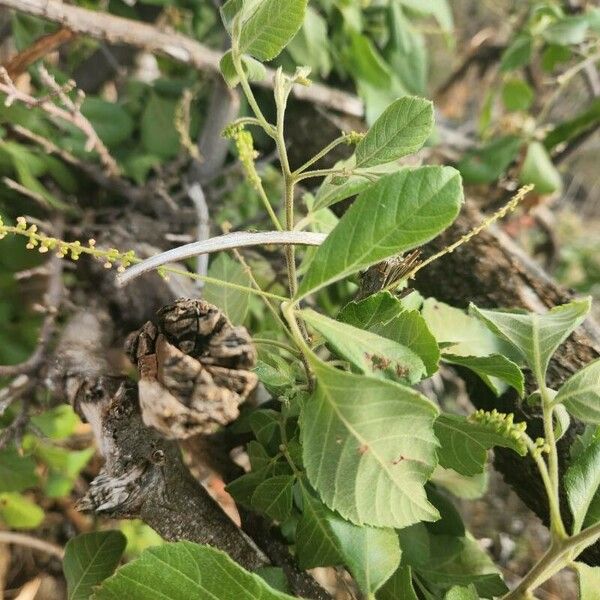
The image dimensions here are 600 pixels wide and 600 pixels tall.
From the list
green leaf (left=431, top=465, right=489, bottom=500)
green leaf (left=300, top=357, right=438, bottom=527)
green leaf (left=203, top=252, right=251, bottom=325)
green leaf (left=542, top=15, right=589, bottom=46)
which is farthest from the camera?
green leaf (left=542, top=15, right=589, bottom=46)

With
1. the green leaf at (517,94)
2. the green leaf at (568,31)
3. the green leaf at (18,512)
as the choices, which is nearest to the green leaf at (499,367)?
the green leaf at (18,512)

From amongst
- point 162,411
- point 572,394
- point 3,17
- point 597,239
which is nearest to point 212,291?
point 162,411

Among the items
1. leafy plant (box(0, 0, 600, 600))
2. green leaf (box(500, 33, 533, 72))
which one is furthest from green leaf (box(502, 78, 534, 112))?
leafy plant (box(0, 0, 600, 600))

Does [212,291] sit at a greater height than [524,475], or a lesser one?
greater

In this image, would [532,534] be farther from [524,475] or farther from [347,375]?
[347,375]

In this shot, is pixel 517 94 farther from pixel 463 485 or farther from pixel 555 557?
pixel 555 557

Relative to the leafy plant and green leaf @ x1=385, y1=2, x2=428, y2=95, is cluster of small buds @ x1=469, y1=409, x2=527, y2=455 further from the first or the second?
green leaf @ x1=385, y1=2, x2=428, y2=95
